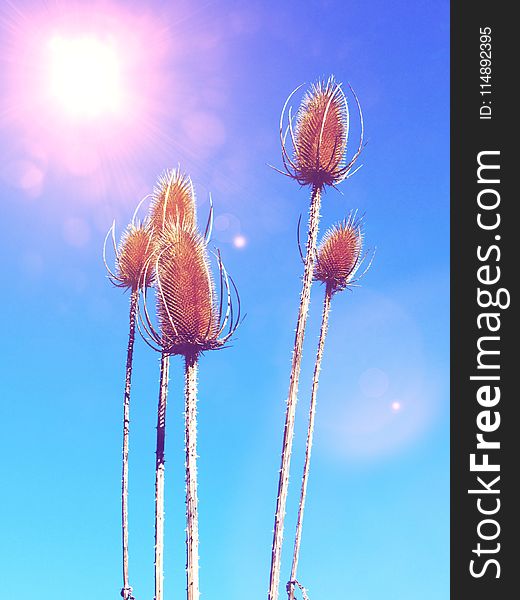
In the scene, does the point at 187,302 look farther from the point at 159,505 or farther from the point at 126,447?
the point at 126,447

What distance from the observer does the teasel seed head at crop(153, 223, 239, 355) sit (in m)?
7.57

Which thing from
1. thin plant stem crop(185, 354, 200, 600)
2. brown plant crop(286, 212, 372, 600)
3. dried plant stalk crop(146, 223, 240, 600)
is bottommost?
thin plant stem crop(185, 354, 200, 600)

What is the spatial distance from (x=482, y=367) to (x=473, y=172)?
6.05 ft

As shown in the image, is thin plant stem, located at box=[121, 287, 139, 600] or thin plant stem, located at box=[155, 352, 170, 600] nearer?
thin plant stem, located at box=[155, 352, 170, 600]

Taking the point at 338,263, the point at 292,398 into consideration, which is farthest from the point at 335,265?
the point at 292,398

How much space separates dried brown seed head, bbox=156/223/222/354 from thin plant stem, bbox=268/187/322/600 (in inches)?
41.6

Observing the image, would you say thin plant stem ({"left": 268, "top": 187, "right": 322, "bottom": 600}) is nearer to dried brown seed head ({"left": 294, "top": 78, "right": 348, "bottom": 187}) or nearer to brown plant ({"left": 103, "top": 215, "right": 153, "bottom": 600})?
dried brown seed head ({"left": 294, "top": 78, "right": 348, "bottom": 187})

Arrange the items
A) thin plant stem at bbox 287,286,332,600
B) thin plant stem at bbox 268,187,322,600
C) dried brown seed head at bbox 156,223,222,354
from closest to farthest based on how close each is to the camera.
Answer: thin plant stem at bbox 268,187,322,600
dried brown seed head at bbox 156,223,222,354
thin plant stem at bbox 287,286,332,600

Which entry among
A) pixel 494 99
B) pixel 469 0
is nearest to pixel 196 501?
pixel 494 99

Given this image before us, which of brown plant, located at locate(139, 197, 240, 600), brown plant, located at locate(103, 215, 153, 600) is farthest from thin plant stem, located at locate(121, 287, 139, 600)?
brown plant, located at locate(139, 197, 240, 600)

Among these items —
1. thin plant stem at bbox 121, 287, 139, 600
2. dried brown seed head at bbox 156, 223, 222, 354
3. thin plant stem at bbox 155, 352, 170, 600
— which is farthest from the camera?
thin plant stem at bbox 121, 287, 139, 600

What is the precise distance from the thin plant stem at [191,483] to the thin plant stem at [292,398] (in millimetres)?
1151

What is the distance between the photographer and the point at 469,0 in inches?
242

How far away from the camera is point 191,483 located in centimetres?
731
